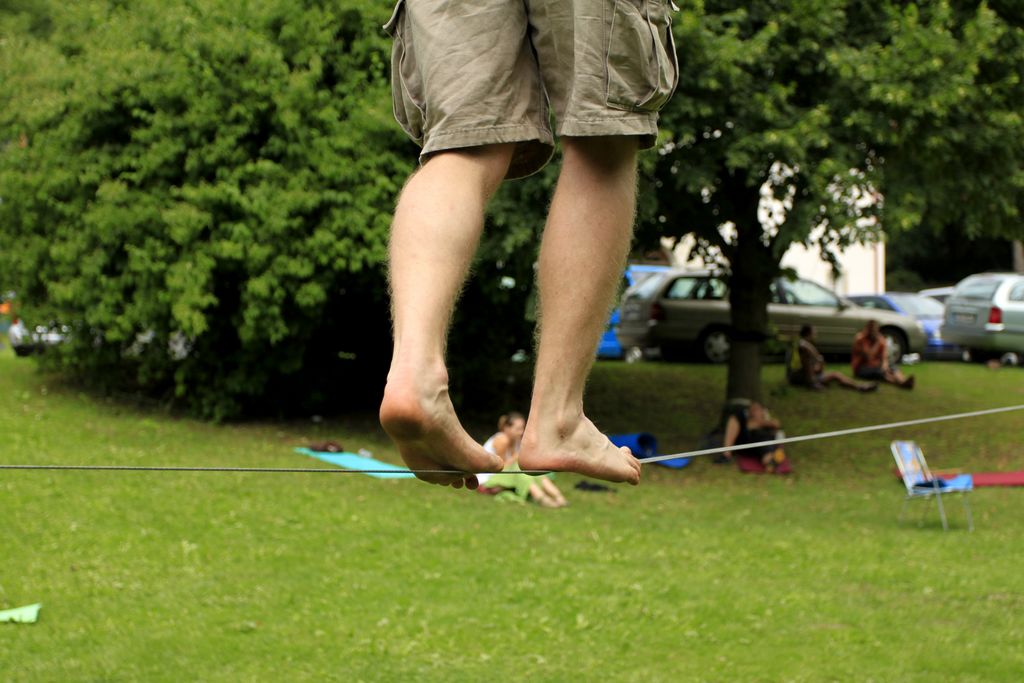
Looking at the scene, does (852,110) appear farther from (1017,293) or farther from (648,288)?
(1017,293)

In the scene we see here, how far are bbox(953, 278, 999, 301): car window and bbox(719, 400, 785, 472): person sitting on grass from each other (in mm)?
10866

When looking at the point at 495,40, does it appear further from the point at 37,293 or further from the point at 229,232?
the point at 37,293

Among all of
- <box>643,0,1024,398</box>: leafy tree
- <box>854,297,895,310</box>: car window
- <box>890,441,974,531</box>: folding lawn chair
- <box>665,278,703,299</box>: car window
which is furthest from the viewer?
<box>854,297,895,310</box>: car window

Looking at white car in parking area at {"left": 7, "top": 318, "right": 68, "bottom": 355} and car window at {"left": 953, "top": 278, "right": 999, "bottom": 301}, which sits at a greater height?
white car in parking area at {"left": 7, "top": 318, "right": 68, "bottom": 355}

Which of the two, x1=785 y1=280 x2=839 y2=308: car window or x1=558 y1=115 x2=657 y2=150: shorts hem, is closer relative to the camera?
x1=558 y1=115 x2=657 y2=150: shorts hem

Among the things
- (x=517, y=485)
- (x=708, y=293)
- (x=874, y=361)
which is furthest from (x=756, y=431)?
(x=708, y=293)

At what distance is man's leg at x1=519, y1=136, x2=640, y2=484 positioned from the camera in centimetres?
267

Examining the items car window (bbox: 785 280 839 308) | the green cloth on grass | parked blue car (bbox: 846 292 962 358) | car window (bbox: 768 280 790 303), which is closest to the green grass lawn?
the green cloth on grass

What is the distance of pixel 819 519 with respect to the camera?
10172 mm

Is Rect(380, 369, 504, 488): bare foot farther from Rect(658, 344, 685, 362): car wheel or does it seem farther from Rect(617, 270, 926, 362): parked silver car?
Rect(658, 344, 685, 362): car wheel

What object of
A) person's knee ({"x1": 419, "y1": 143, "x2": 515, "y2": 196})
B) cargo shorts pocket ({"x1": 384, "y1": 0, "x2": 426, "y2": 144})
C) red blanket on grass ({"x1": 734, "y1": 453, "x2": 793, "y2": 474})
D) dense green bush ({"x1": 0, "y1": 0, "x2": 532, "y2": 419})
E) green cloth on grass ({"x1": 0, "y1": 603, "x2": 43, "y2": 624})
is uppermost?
cargo shorts pocket ({"x1": 384, "y1": 0, "x2": 426, "y2": 144})

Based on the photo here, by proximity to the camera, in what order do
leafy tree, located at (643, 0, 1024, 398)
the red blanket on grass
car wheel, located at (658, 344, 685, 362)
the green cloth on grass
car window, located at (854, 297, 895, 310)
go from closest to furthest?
the green cloth on grass → leafy tree, located at (643, 0, 1024, 398) → the red blanket on grass → car wheel, located at (658, 344, 685, 362) → car window, located at (854, 297, 895, 310)

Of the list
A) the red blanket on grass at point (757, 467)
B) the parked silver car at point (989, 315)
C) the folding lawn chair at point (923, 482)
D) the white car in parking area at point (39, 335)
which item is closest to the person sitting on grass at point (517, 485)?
the red blanket on grass at point (757, 467)

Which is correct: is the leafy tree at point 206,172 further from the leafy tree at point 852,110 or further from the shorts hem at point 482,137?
the shorts hem at point 482,137
